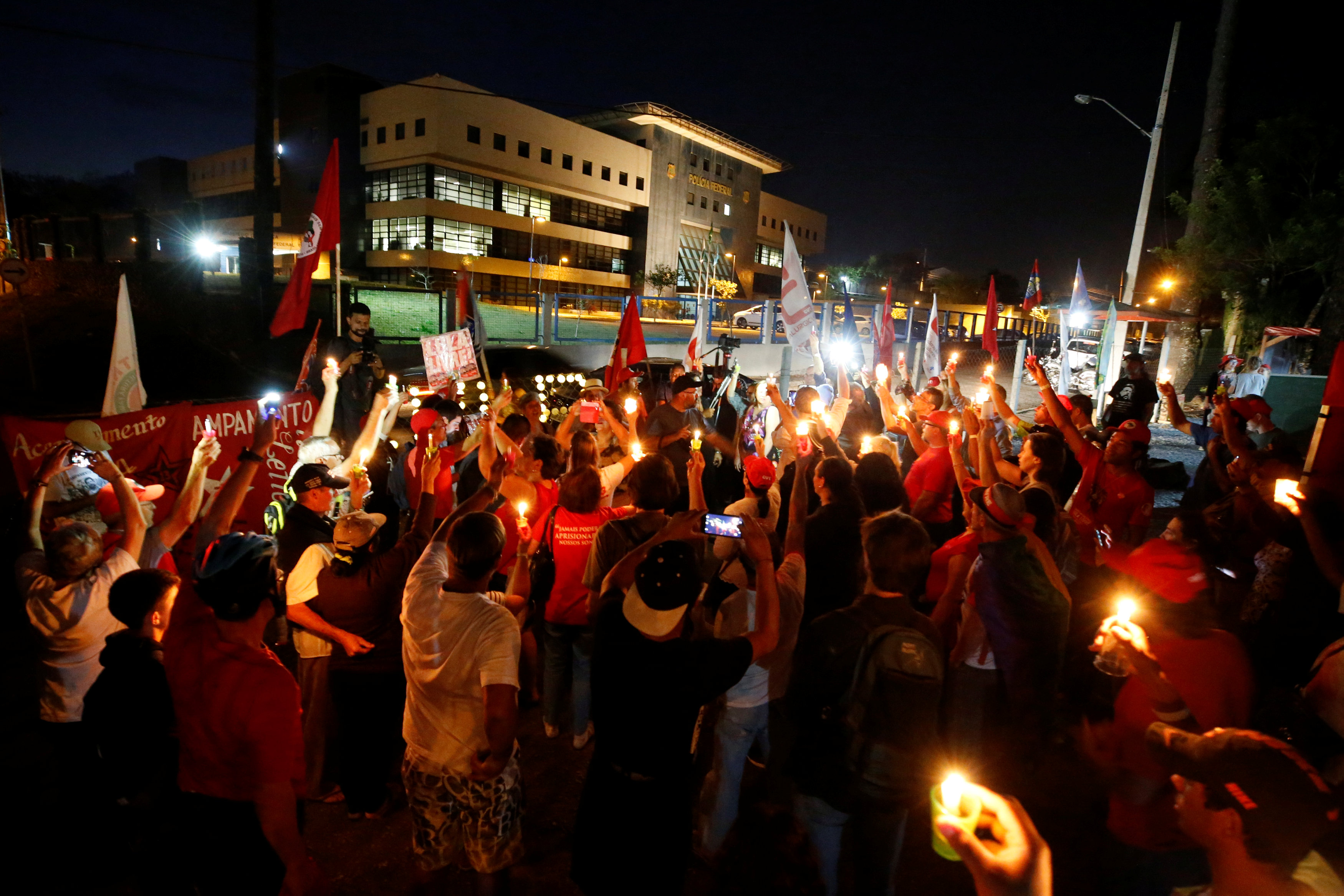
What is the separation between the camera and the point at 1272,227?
54.4ft

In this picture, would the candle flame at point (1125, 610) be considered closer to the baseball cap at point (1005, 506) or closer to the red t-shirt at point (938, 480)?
the baseball cap at point (1005, 506)

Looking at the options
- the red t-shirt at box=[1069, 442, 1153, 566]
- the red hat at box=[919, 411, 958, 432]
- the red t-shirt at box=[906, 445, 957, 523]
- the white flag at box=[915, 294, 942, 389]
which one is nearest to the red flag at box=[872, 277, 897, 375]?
the white flag at box=[915, 294, 942, 389]

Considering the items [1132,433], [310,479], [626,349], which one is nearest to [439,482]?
[310,479]

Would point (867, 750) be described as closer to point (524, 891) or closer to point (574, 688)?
point (524, 891)

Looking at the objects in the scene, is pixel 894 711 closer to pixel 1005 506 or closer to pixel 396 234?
pixel 1005 506

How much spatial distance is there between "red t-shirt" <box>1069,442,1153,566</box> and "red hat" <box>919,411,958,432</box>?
1.06 meters

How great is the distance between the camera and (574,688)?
4.05 meters

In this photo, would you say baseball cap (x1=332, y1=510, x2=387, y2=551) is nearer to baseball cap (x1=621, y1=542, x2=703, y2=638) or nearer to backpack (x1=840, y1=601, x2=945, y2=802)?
baseball cap (x1=621, y1=542, x2=703, y2=638)

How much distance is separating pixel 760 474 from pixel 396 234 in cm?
4845

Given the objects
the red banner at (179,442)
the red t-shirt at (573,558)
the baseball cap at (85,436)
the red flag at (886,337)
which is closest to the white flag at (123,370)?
the red banner at (179,442)

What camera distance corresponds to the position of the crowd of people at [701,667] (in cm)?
217

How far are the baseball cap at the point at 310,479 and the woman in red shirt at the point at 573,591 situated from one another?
1134 mm

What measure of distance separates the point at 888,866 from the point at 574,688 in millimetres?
1997

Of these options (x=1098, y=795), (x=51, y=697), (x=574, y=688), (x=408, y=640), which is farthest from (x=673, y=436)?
(x=51, y=697)
